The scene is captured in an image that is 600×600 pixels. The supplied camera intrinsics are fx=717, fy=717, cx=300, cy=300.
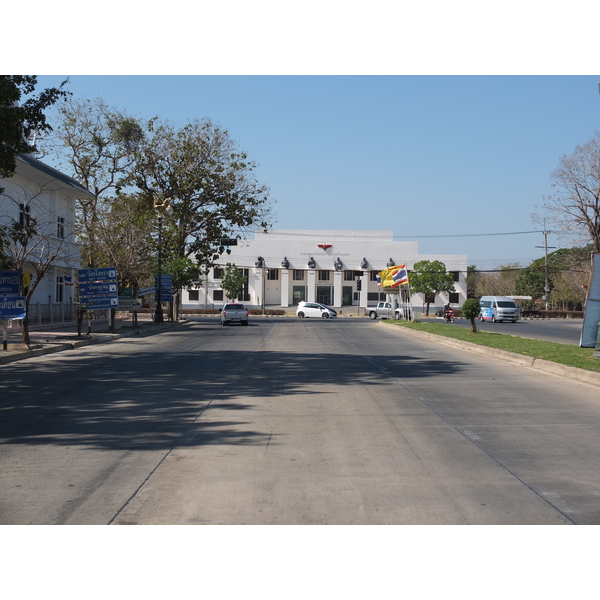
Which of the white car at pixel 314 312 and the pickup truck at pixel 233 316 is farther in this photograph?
the white car at pixel 314 312

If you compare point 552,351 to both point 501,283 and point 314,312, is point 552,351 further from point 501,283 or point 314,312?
point 501,283

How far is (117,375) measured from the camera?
53.1ft

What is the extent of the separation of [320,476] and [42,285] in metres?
37.5

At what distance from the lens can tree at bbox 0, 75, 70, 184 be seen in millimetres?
15625

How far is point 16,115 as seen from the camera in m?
15.9

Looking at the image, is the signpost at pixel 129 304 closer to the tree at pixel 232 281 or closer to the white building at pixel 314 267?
the tree at pixel 232 281

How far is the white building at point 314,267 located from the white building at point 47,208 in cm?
4883

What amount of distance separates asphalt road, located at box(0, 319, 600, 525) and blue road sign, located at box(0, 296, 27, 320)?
5.66 metres

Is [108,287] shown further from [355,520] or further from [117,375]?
[355,520]

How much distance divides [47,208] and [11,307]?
1926cm

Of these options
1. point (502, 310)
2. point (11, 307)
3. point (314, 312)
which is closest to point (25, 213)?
point (11, 307)

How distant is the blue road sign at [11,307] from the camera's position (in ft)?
70.5

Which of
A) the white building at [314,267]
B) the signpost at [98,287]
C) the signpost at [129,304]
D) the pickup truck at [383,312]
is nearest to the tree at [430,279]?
the white building at [314,267]

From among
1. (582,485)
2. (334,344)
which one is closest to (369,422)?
(582,485)
